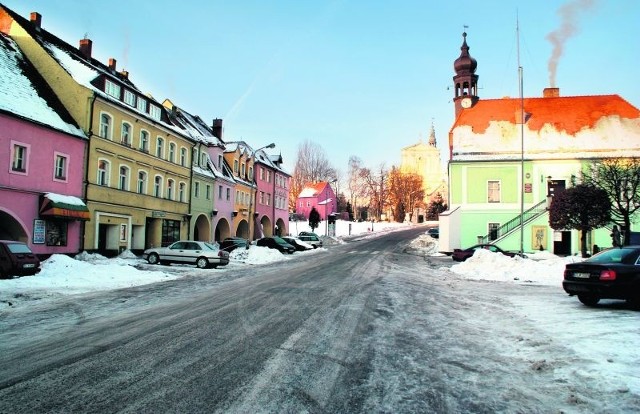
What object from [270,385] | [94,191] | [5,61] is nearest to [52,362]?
[270,385]

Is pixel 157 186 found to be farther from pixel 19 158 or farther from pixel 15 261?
pixel 15 261

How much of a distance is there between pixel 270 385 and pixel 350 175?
100 metres

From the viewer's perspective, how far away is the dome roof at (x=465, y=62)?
4625 centimetres

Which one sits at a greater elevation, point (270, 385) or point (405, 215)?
point (405, 215)

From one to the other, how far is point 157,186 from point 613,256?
29849mm

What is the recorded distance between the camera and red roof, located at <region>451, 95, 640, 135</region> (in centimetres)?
4065

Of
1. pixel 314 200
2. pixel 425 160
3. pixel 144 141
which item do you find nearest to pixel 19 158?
pixel 144 141

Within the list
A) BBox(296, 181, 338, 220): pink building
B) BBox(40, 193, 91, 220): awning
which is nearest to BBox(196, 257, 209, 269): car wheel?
BBox(40, 193, 91, 220): awning

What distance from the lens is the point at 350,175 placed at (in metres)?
105

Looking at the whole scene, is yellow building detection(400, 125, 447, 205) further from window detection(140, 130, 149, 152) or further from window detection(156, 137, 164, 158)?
window detection(140, 130, 149, 152)

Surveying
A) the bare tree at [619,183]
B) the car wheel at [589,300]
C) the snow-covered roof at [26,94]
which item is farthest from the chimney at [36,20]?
the bare tree at [619,183]

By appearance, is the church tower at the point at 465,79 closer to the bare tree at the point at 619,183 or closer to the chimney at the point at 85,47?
the bare tree at the point at 619,183

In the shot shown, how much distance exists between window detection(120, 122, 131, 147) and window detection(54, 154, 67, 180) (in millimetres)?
5042

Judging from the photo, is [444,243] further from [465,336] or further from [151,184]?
[465,336]
